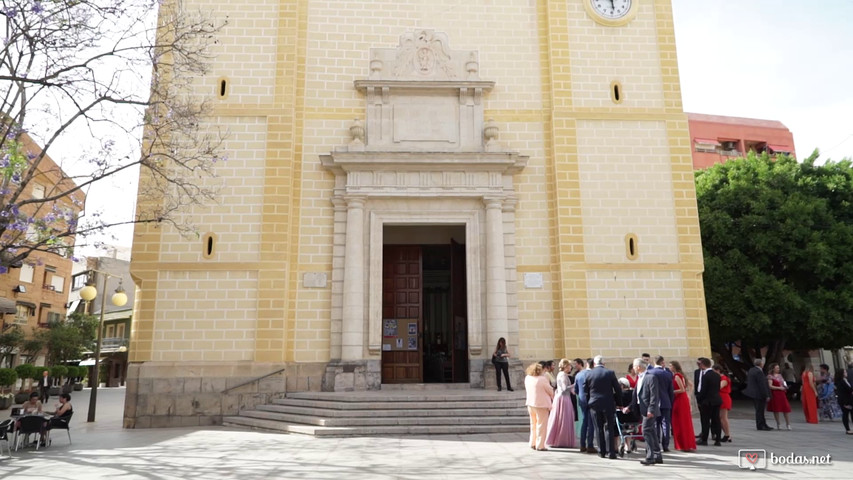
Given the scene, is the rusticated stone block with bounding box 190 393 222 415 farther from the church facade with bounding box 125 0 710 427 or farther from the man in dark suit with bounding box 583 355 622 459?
the man in dark suit with bounding box 583 355 622 459

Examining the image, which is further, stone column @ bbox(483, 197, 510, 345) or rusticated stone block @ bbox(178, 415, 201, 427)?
stone column @ bbox(483, 197, 510, 345)

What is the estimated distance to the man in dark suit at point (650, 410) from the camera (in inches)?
304

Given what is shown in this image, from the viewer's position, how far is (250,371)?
13.3 metres

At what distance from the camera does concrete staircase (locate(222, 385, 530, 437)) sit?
10.9 meters

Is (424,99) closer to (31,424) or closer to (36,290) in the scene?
(31,424)

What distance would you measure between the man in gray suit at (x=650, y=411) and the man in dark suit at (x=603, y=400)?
0.36 metres

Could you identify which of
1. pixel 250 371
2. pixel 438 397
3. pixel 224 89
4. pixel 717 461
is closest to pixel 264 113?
pixel 224 89

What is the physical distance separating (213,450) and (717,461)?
750 cm

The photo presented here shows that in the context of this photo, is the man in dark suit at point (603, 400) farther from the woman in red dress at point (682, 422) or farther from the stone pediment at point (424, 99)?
the stone pediment at point (424, 99)

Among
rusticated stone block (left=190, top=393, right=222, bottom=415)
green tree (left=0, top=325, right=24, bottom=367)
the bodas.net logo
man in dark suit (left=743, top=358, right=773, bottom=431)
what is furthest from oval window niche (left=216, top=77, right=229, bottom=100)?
green tree (left=0, top=325, right=24, bottom=367)

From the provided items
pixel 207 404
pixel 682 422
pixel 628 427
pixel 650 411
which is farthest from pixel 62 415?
pixel 682 422

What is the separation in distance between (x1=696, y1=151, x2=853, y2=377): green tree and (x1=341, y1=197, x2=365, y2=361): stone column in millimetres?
11058

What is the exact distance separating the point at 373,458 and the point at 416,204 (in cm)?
762

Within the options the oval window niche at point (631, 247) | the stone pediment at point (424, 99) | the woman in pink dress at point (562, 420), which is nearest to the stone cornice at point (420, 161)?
the stone pediment at point (424, 99)
